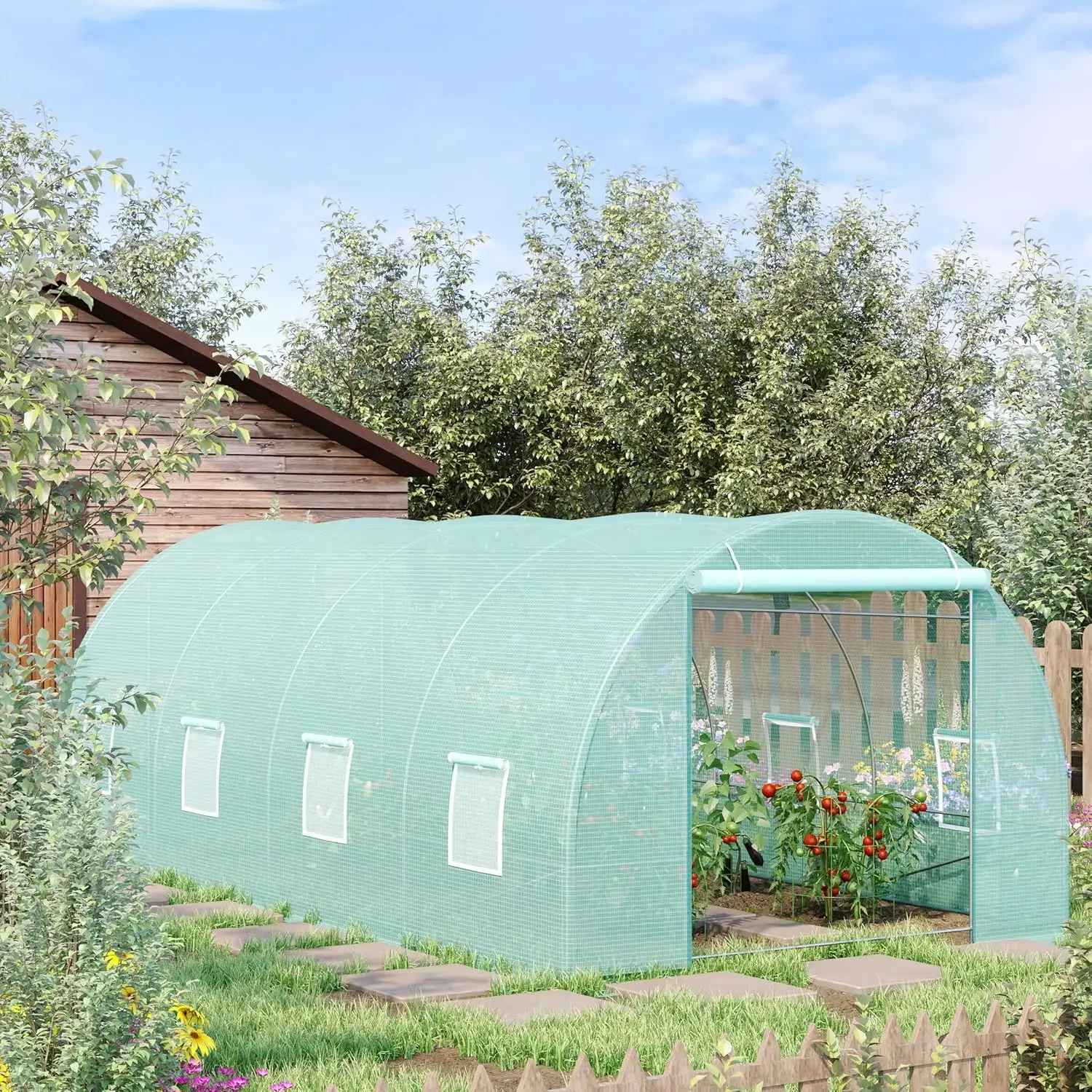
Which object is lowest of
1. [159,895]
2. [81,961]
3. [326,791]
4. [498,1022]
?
[498,1022]

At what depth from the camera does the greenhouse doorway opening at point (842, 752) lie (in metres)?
9.65

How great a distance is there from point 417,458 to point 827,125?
8074mm

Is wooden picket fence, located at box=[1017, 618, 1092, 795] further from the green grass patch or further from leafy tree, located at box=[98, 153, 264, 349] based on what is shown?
leafy tree, located at box=[98, 153, 264, 349]

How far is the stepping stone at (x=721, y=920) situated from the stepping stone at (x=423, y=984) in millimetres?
1695

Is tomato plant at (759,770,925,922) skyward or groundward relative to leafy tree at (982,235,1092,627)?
groundward

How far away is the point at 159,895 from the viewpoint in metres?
10.1

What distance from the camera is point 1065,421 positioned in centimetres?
1304

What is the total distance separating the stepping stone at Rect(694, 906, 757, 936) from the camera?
29.6 feet

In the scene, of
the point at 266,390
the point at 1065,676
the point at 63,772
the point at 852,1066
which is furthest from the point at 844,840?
the point at 266,390

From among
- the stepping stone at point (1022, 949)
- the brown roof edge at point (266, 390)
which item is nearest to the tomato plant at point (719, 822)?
the stepping stone at point (1022, 949)

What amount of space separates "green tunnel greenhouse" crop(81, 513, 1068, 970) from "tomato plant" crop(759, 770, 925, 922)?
0.97ft

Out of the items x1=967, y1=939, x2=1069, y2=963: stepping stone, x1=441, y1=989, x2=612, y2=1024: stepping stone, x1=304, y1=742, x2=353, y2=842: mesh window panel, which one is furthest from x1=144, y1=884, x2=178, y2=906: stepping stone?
x1=967, y1=939, x2=1069, y2=963: stepping stone

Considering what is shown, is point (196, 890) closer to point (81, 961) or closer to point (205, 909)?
point (205, 909)

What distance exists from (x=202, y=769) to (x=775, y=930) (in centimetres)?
412
